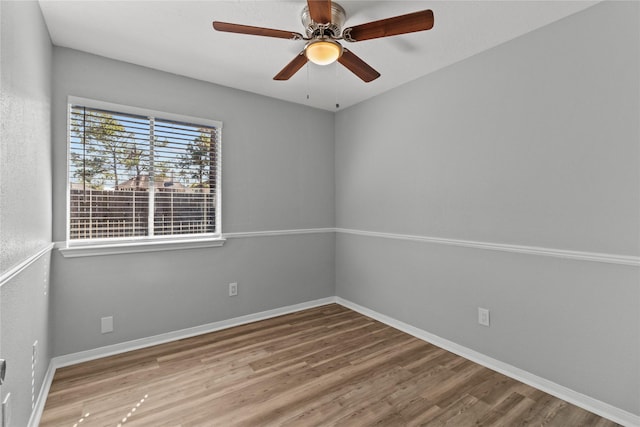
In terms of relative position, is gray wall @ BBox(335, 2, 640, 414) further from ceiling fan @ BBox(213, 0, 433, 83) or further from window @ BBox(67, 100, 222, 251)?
window @ BBox(67, 100, 222, 251)

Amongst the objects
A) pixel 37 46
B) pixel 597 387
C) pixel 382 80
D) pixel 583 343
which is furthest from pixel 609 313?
pixel 37 46

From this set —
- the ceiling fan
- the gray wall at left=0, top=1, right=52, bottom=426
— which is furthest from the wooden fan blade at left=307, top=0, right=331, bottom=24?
the gray wall at left=0, top=1, right=52, bottom=426

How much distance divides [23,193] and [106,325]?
4.83ft

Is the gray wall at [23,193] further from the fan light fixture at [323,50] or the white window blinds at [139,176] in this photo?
the fan light fixture at [323,50]

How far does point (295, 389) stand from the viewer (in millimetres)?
2109

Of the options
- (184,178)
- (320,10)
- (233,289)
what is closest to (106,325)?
(233,289)

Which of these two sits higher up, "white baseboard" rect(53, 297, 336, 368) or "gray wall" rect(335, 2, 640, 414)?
"gray wall" rect(335, 2, 640, 414)

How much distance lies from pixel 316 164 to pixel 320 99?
0.76 meters

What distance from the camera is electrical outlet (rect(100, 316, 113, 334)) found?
99.3 inches

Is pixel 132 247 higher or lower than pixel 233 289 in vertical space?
higher

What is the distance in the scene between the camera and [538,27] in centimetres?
212

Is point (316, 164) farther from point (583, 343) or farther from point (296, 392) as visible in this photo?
point (583, 343)

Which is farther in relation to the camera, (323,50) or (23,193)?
(323,50)

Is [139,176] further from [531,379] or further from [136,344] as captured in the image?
[531,379]
